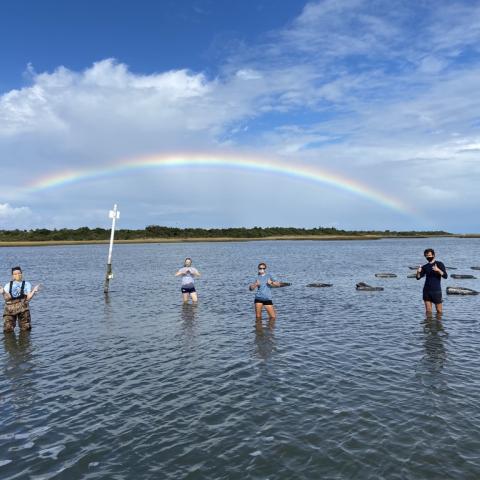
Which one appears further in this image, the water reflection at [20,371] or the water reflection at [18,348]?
the water reflection at [18,348]

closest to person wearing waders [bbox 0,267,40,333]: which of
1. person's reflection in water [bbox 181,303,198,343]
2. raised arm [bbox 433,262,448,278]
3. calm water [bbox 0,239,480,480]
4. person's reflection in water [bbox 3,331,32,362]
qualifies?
person's reflection in water [bbox 3,331,32,362]

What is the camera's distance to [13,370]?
14039 mm

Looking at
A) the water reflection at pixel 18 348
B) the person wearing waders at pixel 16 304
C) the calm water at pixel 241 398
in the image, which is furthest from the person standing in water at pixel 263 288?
the person wearing waders at pixel 16 304

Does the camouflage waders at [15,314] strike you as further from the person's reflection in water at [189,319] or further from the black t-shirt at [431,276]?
the black t-shirt at [431,276]

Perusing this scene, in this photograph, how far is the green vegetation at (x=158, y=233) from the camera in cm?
14175

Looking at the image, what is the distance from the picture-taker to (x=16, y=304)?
749 inches

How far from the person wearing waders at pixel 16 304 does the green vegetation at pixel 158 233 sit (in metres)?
130

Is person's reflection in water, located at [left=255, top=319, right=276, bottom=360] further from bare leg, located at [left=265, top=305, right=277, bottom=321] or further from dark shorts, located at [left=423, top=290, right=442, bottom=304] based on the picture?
dark shorts, located at [left=423, top=290, right=442, bottom=304]

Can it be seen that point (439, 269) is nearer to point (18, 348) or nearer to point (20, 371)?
point (20, 371)

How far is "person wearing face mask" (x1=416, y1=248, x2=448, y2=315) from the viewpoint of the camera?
66.5ft

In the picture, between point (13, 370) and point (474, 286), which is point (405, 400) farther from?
point (474, 286)

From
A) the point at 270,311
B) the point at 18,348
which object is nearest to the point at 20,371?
the point at 18,348

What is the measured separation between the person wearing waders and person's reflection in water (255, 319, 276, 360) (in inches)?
379

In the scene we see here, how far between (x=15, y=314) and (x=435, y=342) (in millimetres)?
16991
